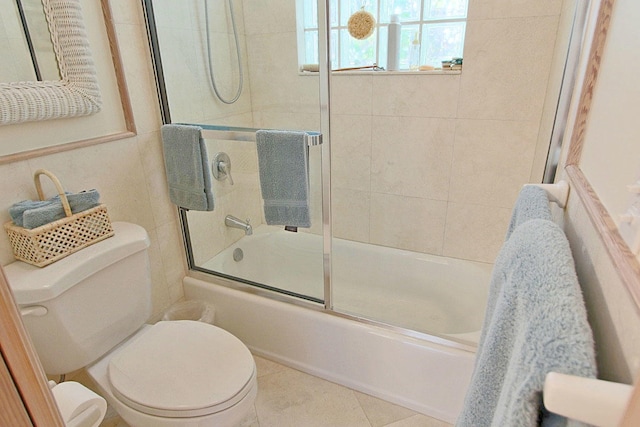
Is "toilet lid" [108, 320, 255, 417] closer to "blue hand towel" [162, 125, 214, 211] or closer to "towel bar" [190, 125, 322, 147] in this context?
"blue hand towel" [162, 125, 214, 211]

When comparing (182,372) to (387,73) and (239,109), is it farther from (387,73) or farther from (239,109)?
(387,73)

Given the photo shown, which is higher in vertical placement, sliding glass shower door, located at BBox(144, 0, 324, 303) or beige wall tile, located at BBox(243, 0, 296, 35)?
beige wall tile, located at BBox(243, 0, 296, 35)

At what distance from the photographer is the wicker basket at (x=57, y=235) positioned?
1.13 meters

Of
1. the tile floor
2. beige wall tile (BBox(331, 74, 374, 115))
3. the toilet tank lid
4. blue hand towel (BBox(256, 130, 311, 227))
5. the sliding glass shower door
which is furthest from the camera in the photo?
beige wall tile (BBox(331, 74, 374, 115))

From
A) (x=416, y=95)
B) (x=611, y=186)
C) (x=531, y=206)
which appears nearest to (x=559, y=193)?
(x=531, y=206)

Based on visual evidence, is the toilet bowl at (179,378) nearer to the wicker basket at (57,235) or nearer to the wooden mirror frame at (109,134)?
the wicker basket at (57,235)

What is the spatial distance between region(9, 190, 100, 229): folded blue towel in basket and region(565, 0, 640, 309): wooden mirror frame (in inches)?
54.1

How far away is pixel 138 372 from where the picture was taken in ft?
4.00

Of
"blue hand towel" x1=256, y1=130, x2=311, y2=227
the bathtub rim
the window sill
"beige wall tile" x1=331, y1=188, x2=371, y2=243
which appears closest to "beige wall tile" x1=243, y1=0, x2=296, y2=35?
the window sill

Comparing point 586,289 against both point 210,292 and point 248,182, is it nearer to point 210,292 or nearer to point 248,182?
point 248,182

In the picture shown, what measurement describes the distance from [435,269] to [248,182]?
3.58ft

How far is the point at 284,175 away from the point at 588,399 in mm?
1209

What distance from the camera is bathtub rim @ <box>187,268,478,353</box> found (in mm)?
1428

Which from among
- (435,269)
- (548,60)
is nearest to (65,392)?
(435,269)
